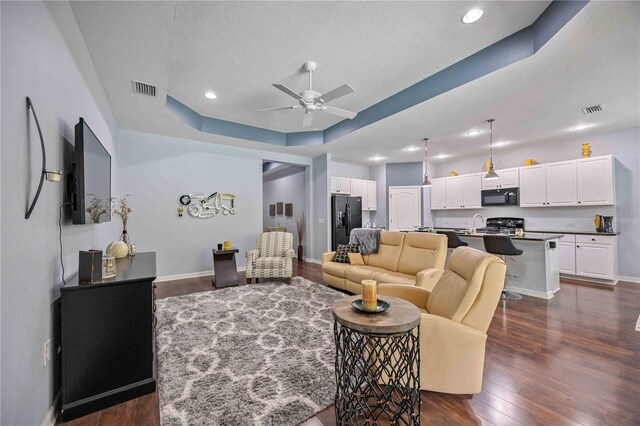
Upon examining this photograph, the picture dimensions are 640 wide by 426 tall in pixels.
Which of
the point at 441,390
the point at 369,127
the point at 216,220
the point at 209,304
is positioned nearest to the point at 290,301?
the point at 209,304

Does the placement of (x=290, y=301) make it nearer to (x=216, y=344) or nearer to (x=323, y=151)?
(x=216, y=344)

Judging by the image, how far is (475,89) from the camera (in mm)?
A: 3111

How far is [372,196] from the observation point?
7.61 meters

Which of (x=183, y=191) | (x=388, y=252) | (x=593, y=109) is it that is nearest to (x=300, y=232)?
(x=183, y=191)

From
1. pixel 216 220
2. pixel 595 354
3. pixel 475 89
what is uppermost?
pixel 475 89

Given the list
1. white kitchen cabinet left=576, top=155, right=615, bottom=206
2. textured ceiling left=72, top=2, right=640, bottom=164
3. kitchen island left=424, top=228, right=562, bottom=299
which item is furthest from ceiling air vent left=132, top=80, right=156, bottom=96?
white kitchen cabinet left=576, top=155, right=615, bottom=206

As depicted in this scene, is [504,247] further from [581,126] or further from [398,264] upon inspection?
[581,126]

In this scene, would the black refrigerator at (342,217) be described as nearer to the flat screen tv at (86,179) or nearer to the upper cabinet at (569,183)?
the upper cabinet at (569,183)

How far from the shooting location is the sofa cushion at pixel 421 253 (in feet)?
11.1

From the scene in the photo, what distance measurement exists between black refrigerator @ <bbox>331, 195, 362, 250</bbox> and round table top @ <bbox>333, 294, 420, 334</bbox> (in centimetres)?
475

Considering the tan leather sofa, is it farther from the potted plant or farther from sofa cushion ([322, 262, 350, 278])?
the potted plant

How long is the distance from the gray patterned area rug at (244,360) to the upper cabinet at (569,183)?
16.1 ft

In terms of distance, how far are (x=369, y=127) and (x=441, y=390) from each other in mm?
3832

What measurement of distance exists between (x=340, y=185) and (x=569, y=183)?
15.1 ft
